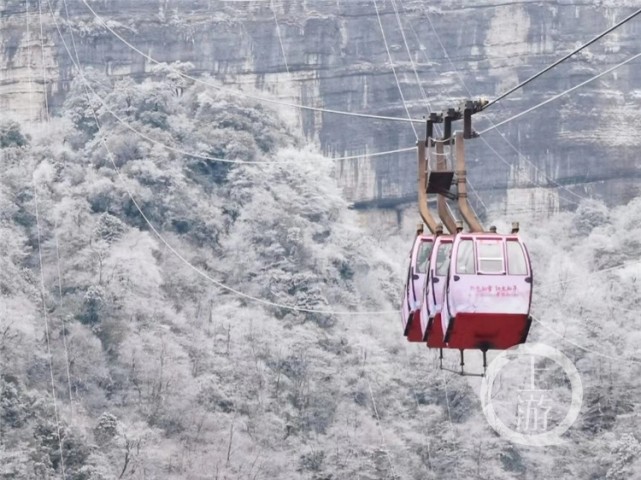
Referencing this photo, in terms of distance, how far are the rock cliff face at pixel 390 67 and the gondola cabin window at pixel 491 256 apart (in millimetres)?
59793

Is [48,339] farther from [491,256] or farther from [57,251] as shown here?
[491,256]

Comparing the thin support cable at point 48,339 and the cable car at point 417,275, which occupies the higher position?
the cable car at point 417,275

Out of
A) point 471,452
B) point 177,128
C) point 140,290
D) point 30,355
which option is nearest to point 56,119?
point 177,128

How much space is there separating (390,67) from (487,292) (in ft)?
212

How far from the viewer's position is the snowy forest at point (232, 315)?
64.3 m

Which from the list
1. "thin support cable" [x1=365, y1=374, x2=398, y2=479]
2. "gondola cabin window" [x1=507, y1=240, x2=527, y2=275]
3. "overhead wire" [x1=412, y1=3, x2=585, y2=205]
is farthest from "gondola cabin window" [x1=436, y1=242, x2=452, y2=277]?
"overhead wire" [x1=412, y1=3, x2=585, y2=205]

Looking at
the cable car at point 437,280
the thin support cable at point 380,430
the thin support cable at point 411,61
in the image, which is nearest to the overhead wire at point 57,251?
the thin support cable at point 380,430

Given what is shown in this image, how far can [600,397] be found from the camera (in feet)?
227

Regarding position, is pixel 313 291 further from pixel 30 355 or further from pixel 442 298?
pixel 442 298

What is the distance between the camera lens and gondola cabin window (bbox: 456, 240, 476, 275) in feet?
86.6

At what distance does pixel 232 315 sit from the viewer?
237 feet

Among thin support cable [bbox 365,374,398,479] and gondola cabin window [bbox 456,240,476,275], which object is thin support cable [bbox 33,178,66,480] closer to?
thin support cable [bbox 365,374,398,479]

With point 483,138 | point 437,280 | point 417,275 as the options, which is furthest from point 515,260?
point 483,138

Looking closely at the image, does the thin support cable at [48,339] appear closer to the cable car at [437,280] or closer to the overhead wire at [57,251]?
the overhead wire at [57,251]
